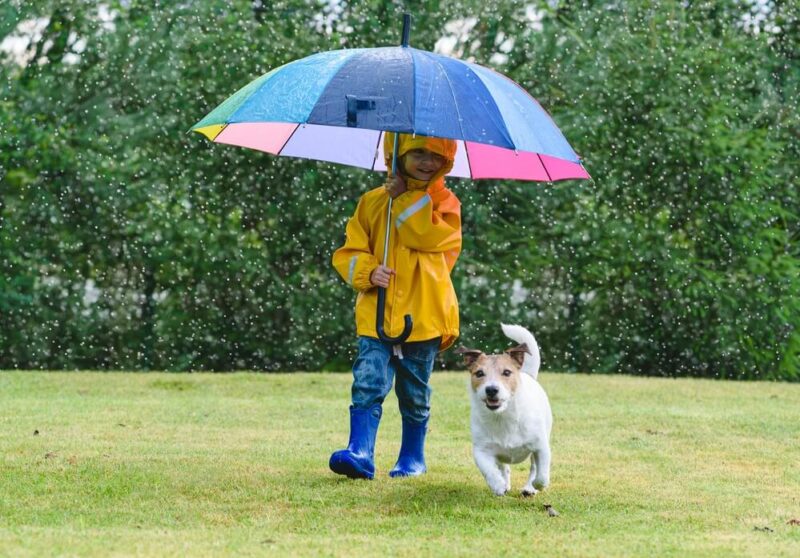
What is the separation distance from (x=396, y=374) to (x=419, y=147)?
3.97 feet

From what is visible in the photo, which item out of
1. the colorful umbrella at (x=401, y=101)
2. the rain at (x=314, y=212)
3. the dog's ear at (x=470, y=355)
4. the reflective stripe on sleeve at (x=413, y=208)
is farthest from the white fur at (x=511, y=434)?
the rain at (x=314, y=212)

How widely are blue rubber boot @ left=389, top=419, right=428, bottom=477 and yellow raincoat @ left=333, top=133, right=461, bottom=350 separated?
57cm

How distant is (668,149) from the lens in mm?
14016

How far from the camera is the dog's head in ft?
19.0

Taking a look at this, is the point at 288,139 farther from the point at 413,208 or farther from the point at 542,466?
the point at 542,466

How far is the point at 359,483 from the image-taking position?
639 cm

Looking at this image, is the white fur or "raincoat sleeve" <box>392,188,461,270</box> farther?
"raincoat sleeve" <box>392,188,461,270</box>

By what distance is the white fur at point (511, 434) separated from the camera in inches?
233

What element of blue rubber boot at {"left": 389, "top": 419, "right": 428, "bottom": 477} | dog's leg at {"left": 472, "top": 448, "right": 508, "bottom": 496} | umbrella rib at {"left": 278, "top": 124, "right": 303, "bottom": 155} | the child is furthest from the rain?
dog's leg at {"left": 472, "top": 448, "right": 508, "bottom": 496}

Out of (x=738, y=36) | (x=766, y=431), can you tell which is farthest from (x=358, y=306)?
(x=738, y=36)

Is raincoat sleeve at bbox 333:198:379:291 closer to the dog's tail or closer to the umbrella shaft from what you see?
the umbrella shaft

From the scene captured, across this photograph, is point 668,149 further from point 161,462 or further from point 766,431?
point 161,462

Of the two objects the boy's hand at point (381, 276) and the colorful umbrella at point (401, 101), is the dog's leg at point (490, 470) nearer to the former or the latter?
the colorful umbrella at point (401, 101)

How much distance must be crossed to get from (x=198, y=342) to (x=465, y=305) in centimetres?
294
